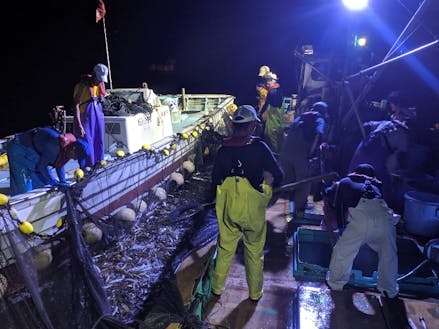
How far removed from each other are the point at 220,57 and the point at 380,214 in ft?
121

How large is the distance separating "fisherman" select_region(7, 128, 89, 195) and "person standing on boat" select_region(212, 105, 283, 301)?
250 centimetres

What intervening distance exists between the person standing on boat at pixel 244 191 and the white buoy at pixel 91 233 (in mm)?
1991

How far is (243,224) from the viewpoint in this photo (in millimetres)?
3051

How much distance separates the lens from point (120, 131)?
244 inches

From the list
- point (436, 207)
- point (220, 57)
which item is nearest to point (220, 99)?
point (436, 207)

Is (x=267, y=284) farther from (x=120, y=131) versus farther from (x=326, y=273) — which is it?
(x=120, y=131)

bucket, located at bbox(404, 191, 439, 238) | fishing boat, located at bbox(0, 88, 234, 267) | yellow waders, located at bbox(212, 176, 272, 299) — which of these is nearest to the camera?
yellow waders, located at bbox(212, 176, 272, 299)

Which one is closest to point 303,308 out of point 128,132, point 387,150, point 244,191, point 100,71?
point 244,191

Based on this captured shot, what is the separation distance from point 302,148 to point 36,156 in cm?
414

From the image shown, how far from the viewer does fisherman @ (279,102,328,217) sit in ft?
16.3

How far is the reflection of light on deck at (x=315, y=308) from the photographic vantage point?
2832mm

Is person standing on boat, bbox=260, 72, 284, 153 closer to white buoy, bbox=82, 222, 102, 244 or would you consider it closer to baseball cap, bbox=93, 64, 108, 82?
baseball cap, bbox=93, 64, 108, 82

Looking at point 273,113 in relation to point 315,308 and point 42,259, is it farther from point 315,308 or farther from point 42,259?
point 42,259

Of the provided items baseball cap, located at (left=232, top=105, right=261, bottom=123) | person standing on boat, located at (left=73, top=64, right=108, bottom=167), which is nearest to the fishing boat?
person standing on boat, located at (left=73, top=64, right=108, bottom=167)
